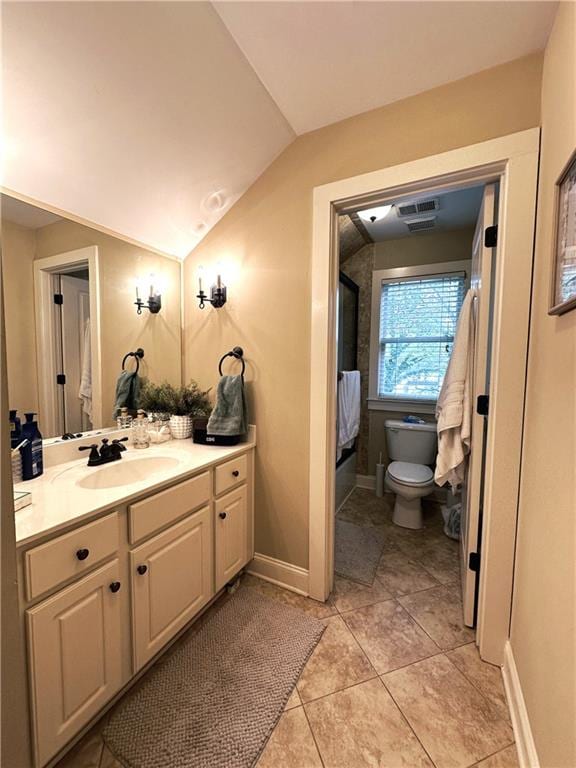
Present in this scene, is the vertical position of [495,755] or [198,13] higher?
[198,13]

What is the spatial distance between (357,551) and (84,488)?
69.8 inches

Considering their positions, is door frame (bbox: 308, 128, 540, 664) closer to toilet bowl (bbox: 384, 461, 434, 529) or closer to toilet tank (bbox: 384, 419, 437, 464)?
toilet bowl (bbox: 384, 461, 434, 529)

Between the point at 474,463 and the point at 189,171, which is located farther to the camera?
the point at 189,171

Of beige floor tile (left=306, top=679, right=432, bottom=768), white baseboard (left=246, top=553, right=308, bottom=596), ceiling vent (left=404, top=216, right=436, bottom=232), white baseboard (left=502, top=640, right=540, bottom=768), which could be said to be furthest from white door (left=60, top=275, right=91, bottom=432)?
ceiling vent (left=404, top=216, right=436, bottom=232)

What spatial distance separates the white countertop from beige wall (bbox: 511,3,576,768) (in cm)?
130

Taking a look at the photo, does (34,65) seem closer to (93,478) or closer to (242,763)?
(93,478)

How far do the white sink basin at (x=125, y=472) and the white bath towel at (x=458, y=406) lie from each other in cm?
141

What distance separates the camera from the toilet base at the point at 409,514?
2.52 metres

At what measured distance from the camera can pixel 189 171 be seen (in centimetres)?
161

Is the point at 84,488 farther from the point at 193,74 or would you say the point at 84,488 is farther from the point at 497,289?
the point at 497,289

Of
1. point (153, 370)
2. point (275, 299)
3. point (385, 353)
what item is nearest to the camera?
point (275, 299)

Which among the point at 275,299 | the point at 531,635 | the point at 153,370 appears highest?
the point at 275,299

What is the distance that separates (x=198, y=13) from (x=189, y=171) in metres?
0.57

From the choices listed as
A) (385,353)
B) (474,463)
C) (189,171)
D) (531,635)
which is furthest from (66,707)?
(385,353)
